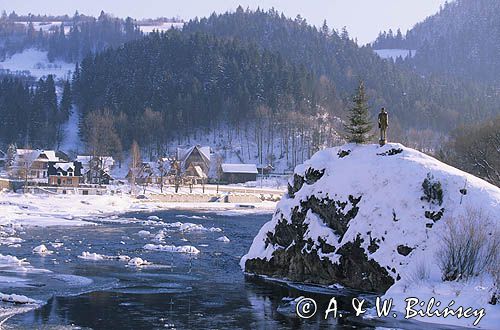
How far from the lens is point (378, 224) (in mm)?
33125

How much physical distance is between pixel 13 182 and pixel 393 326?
3408 inches

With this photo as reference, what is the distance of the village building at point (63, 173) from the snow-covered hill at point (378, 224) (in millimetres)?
83839

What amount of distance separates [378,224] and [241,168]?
108682 millimetres

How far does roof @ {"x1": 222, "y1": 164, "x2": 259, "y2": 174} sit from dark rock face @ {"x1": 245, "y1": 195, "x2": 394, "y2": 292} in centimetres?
10131

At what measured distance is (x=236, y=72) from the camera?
623 ft

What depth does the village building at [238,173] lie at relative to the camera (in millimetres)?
140000

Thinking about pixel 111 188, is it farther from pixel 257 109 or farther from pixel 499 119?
pixel 257 109

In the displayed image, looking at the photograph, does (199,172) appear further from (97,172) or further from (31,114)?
(31,114)

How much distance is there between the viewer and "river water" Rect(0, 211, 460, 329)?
25297mm

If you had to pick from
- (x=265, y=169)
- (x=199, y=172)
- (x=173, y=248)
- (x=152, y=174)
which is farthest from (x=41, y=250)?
(x=265, y=169)

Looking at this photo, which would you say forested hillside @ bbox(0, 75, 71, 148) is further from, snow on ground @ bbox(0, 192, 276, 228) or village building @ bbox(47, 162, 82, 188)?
snow on ground @ bbox(0, 192, 276, 228)

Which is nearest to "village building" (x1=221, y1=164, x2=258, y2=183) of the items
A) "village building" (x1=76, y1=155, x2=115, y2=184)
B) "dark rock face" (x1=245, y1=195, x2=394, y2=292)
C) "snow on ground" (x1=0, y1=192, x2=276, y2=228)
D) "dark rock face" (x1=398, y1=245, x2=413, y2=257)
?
"village building" (x1=76, y1=155, x2=115, y2=184)

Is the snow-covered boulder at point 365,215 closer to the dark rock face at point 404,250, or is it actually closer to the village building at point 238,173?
the dark rock face at point 404,250

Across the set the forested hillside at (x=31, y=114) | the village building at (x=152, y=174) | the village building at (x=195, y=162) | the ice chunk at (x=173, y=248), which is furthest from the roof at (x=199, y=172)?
the ice chunk at (x=173, y=248)
